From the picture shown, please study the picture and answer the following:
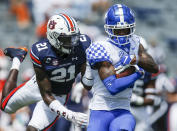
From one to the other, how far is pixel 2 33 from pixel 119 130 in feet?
20.7

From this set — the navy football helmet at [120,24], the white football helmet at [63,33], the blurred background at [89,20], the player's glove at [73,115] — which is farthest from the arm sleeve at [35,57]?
the blurred background at [89,20]

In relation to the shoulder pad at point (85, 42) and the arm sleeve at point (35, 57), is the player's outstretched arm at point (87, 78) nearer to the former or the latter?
the shoulder pad at point (85, 42)

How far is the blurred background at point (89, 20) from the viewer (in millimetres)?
9266

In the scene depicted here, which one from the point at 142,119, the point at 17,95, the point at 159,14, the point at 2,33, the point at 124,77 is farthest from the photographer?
the point at 159,14

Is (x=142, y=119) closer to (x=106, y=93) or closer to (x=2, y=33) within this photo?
(x=106, y=93)

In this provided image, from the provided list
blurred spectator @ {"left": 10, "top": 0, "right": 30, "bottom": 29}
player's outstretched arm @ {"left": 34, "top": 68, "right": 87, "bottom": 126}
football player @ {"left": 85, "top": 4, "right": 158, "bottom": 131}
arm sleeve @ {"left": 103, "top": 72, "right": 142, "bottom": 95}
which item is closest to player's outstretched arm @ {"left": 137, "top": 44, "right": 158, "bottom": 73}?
football player @ {"left": 85, "top": 4, "right": 158, "bottom": 131}

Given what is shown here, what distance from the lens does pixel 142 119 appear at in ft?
23.0

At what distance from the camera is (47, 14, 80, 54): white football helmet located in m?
4.60

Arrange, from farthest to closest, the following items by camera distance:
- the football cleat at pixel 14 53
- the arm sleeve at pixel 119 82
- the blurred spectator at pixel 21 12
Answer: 1. the blurred spectator at pixel 21 12
2. the football cleat at pixel 14 53
3. the arm sleeve at pixel 119 82

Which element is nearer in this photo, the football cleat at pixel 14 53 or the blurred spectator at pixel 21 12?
the football cleat at pixel 14 53

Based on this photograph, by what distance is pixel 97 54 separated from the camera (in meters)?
Result: 4.27

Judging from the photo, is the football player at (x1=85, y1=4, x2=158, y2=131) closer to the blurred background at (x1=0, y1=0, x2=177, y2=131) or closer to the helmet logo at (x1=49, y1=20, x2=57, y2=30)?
the helmet logo at (x1=49, y1=20, x2=57, y2=30)

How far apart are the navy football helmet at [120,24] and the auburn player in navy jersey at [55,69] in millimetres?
393

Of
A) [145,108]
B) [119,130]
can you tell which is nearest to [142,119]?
[145,108]
